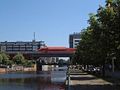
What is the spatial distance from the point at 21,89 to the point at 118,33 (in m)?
20.6

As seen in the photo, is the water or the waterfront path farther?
the water

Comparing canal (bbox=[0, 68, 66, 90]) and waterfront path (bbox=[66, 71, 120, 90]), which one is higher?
waterfront path (bbox=[66, 71, 120, 90])

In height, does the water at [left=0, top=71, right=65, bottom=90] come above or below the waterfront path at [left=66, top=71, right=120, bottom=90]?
below

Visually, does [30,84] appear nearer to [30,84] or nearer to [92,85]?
[30,84]

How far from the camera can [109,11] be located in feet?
124

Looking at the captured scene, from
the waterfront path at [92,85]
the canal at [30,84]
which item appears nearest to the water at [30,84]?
the canal at [30,84]

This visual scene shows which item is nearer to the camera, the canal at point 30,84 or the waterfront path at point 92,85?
the waterfront path at point 92,85

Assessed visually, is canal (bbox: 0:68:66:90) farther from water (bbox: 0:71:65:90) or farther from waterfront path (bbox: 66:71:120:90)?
waterfront path (bbox: 66:71:120:90)

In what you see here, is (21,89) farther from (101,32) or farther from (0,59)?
(0,59)

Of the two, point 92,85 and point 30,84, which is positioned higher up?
point 92,85

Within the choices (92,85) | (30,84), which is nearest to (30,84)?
(30,84)

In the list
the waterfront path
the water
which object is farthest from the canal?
the waterfront path

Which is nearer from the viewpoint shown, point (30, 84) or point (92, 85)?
point (92, 85)

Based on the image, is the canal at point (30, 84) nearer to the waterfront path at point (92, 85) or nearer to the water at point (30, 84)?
the water at point (30, 84)
